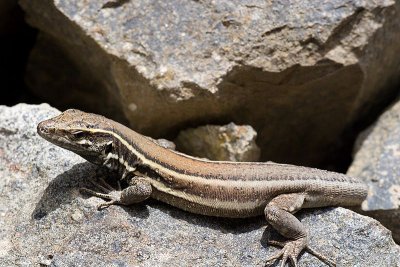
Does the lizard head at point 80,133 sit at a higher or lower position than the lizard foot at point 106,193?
higher

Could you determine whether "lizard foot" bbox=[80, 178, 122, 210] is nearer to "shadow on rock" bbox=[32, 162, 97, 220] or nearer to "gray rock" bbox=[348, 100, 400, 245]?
"shadow on rock" bbox=[32, 162, 97, 220]

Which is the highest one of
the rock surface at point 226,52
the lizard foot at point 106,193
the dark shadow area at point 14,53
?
the rock surface at point 226,52

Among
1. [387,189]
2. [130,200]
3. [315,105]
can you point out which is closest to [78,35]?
[130,200]

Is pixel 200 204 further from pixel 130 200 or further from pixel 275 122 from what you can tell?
pixel 275 122

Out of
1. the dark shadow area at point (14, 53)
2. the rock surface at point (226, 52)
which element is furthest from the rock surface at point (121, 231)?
the dark shadow area at point (14, 53)

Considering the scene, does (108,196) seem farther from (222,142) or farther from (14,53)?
(14,53)

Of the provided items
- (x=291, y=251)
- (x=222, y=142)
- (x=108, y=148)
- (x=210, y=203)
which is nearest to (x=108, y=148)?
(x=108, y=148)

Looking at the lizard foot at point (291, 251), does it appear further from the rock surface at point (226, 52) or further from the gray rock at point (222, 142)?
the rock surface at point (226, 52)
